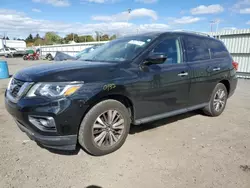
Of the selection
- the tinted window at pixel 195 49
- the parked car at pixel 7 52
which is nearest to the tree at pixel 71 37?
the parked car at pixel 7 52

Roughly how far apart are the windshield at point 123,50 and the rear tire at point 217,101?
2.10 meters

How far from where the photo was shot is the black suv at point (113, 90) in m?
2.49

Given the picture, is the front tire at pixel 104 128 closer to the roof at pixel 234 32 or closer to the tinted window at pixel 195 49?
the tinted window at pixel 195 49

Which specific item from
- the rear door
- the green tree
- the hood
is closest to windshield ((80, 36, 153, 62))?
the hood

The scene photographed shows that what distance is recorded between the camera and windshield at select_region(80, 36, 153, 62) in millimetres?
3272

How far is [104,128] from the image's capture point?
290cm

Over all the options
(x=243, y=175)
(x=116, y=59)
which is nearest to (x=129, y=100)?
(x=116, y=59)

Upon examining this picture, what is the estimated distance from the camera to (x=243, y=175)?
2.56 meters

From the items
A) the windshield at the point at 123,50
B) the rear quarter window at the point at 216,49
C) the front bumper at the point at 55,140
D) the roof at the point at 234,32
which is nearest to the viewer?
the front bumper at the point at 55,140

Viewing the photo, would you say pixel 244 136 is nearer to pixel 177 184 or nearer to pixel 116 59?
pixel 177 184

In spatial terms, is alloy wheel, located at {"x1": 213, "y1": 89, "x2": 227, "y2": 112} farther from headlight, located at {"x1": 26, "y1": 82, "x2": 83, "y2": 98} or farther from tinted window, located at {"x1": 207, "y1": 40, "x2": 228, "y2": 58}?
headlight, located at {"x1": 26, "y1": 82, "x2": 83, "y2": 98}

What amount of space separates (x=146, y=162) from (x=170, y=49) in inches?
78.8

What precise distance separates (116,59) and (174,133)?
1.75m

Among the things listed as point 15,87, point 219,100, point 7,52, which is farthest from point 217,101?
point 7,52
